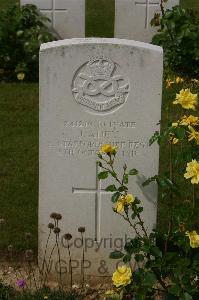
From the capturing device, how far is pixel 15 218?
5.26 meters

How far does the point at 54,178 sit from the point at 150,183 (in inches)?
21.4

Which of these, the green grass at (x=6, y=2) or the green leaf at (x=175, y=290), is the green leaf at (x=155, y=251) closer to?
the green leaf at (x=175, y=290)

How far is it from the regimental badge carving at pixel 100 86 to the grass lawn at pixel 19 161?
396 mm

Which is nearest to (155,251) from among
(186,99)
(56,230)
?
(56,230)

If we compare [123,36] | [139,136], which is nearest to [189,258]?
[139,136]

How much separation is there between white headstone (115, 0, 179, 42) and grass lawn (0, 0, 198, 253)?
5.99 feet

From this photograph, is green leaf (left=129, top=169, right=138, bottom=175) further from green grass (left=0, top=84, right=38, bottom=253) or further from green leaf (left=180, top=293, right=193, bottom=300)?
green grass (left=0, top=84, right=38, bottom=253)

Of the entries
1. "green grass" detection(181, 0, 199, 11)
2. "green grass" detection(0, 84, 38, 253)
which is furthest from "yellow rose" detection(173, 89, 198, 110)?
"green grass" detection(181, 0, 199, 11)

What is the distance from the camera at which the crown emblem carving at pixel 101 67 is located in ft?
13.4

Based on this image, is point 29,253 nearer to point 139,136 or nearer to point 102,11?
point 139,136

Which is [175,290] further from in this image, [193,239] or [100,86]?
[100,86]

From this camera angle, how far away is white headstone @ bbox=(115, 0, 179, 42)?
9.62 meters

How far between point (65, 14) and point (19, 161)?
3504 millimetres

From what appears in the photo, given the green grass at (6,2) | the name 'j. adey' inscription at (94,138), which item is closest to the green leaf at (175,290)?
the name 'j. adey' inscription at (94,138)
